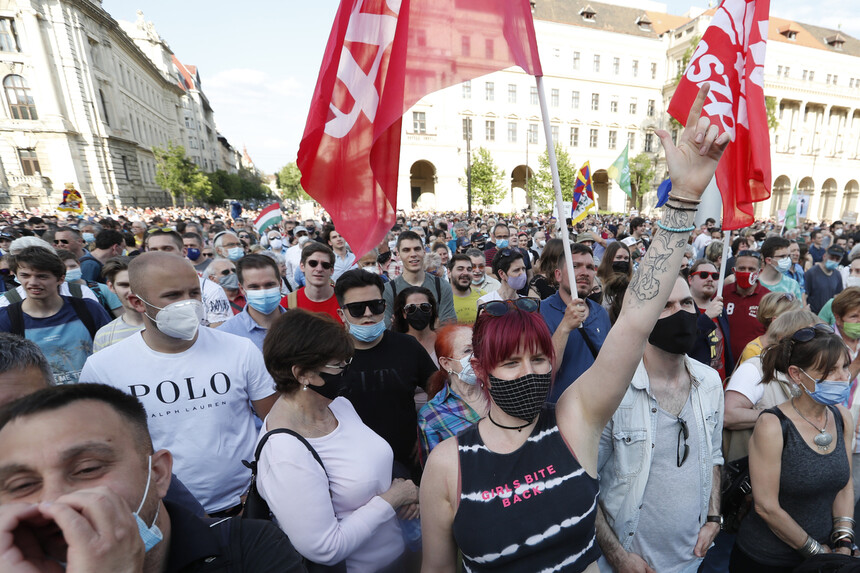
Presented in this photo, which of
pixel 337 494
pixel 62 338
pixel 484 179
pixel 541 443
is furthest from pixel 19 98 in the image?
pixel 541 443

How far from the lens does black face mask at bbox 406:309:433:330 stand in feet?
11.3

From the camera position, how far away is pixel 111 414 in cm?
104

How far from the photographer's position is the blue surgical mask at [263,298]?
352cm

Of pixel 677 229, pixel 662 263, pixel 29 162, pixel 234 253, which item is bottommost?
pixel 234 253

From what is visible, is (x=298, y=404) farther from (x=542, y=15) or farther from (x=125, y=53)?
(x=125, y=53)

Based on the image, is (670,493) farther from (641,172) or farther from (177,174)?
(177,174)

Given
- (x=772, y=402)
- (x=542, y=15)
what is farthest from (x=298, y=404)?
(x=542, y=15)

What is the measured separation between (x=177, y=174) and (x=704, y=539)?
1795 inches

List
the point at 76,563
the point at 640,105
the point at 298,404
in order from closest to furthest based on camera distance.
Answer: the point at 76,563, the point at 298,404, the point at 640,105

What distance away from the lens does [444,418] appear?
7.41ft

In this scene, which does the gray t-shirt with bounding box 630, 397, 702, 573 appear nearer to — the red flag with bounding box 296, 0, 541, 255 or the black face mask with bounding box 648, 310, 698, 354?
the black face mask with bounding box 648, 310, 698, 354

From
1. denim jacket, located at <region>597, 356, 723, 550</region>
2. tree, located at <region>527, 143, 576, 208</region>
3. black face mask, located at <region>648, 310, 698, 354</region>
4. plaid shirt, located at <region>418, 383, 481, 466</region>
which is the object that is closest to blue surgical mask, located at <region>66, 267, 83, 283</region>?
plaid shirt, located at <region>418, 383, 481, 466</region>

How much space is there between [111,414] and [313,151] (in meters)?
1.60

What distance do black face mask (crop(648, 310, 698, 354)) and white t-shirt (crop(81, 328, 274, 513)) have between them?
228cm
